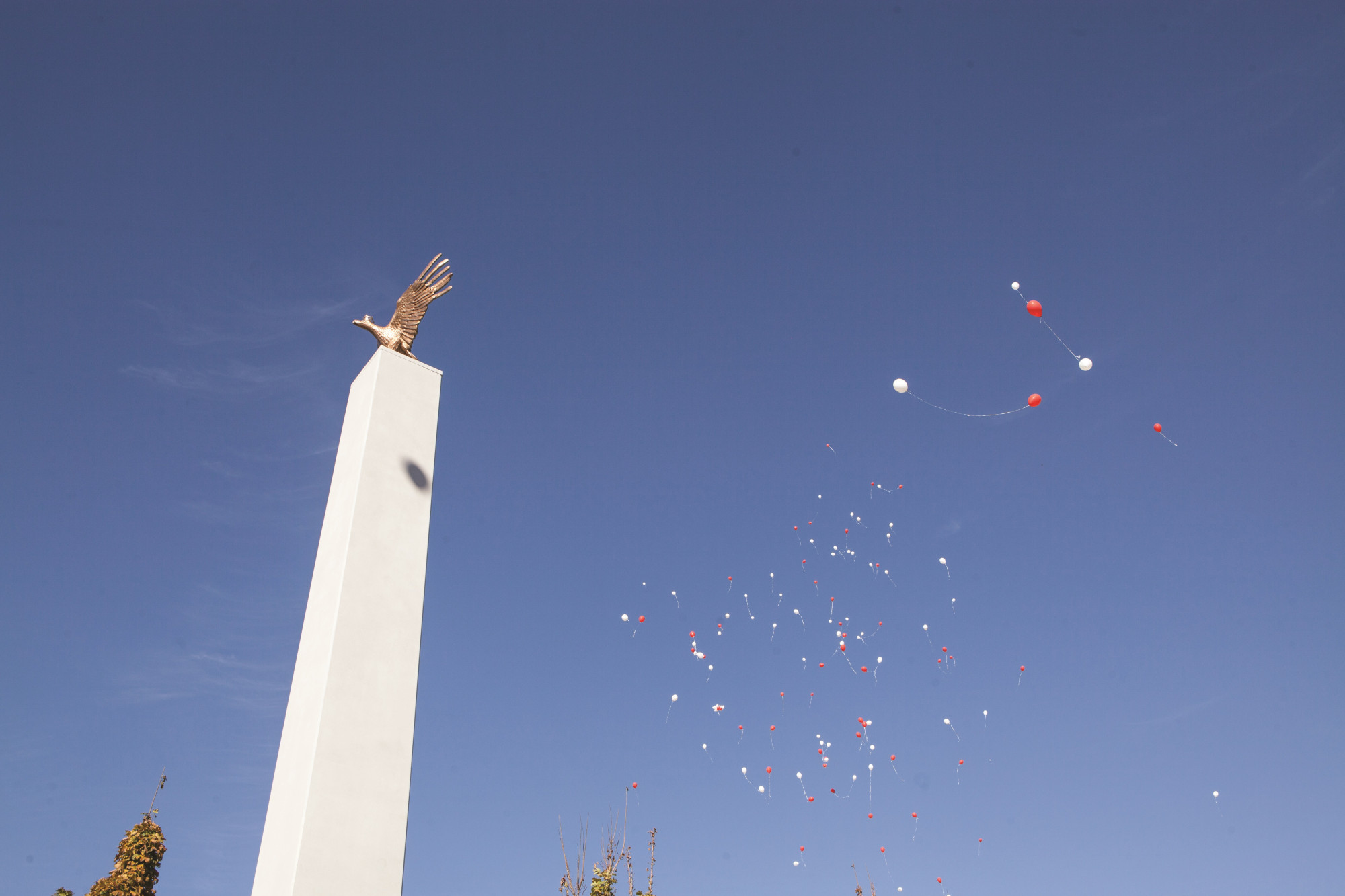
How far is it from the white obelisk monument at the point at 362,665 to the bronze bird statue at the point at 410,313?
1.18 feet

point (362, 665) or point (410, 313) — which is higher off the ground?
point (410, 313)

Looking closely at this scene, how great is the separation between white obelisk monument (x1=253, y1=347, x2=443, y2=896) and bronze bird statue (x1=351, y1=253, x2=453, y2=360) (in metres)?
0.36

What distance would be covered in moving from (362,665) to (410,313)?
4.07m

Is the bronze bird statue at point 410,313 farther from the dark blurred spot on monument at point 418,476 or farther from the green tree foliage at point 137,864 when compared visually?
Answer: the green tree foliage at point 137,864

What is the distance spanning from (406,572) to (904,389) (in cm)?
618

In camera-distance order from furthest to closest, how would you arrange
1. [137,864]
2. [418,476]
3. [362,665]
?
[137,864] < [418,476] < [362,665]

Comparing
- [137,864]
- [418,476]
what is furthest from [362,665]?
[137,864]

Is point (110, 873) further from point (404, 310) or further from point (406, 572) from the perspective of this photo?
point (404, 310)

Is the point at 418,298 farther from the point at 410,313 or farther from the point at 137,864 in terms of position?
the point at 137,864

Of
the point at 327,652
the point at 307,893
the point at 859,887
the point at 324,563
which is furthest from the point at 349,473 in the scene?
the point at 859,887

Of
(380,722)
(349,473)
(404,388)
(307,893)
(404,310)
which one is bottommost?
(307,893)

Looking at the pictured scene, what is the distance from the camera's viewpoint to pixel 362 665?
24.3 ft

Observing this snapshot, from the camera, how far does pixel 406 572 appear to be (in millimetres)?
8086

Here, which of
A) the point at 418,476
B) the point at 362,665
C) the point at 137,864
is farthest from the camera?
the point at 137,864
